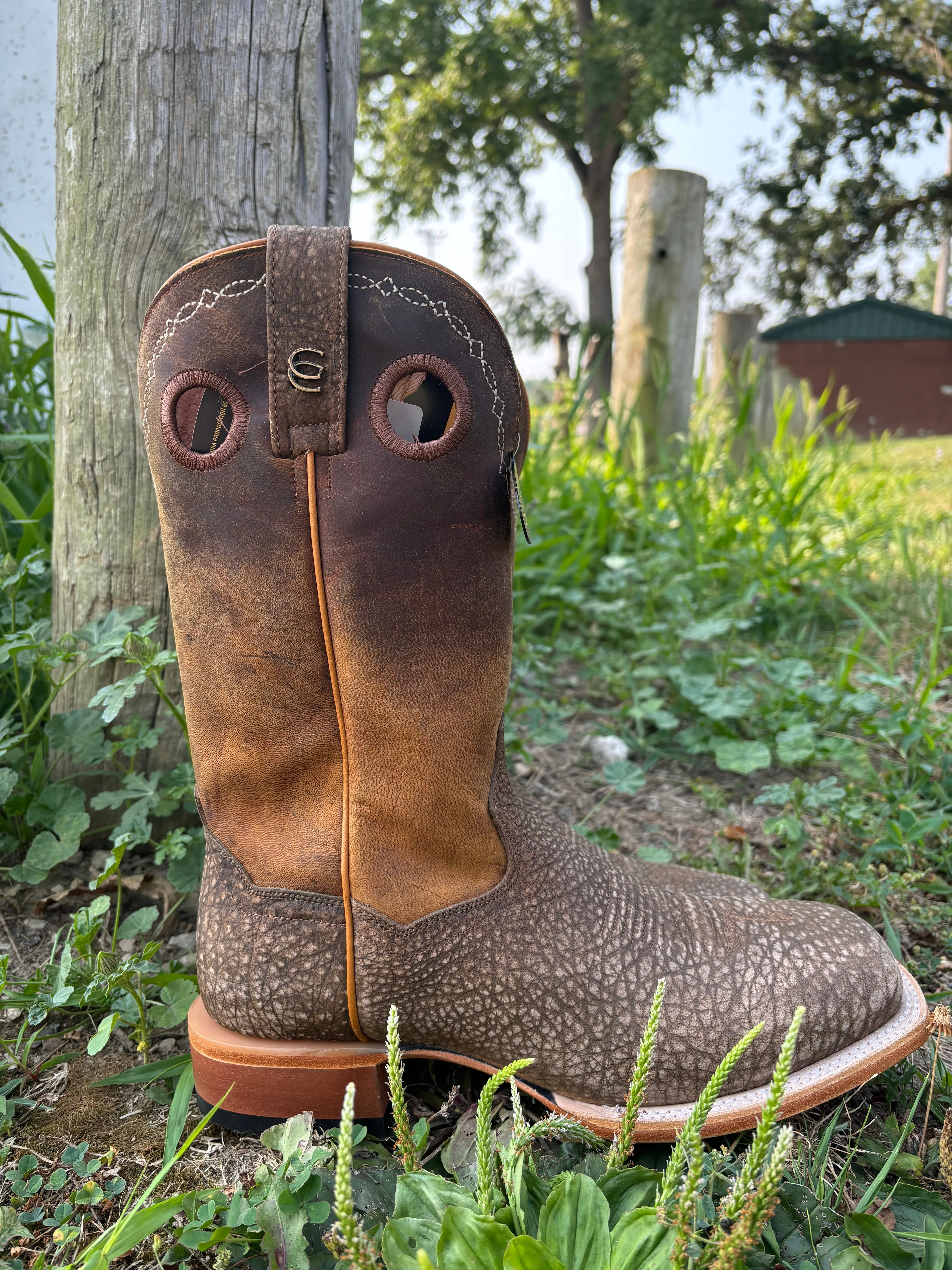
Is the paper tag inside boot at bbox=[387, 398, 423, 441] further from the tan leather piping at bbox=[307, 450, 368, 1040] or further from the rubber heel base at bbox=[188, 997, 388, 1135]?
the rubber heel base at bbox=[188, 997, 388, 1135]

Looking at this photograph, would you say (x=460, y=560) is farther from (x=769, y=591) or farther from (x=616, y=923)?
(x=769, y=591)

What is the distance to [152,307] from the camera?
2.91 ft

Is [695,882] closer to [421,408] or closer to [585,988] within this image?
[585,988]

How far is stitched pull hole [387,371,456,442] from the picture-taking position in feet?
3.01

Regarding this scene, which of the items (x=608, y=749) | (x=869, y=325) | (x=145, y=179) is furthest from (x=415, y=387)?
(x=869, y=325)

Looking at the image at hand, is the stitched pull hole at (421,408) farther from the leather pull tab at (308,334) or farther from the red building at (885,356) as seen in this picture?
the red building at (885,356)

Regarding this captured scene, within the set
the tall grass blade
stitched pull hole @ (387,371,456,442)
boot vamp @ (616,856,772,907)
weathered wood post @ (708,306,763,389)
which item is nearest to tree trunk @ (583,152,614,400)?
weathered wood post @ (708,306,763,389)

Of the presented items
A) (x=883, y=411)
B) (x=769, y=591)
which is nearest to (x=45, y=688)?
(x=769, y=591)

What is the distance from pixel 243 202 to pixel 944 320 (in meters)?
10.8

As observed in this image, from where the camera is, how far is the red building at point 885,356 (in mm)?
9797

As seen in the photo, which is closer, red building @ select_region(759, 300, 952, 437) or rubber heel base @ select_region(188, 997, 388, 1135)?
rubber heel base @ select_region(188, 997, 388, 1135)

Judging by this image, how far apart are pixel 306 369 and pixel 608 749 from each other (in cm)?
132

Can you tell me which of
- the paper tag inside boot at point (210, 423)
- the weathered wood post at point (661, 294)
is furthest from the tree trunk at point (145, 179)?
the weathered wood post at point (661, 294)

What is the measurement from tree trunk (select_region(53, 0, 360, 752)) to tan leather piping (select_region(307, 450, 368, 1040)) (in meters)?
0.59
